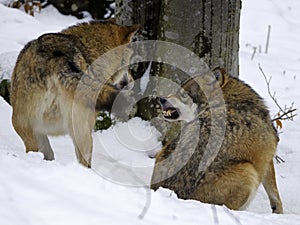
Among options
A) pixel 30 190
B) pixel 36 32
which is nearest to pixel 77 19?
pixel 36 32

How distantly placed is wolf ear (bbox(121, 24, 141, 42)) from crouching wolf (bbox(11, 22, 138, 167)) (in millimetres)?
610

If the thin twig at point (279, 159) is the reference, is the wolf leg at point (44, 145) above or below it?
above

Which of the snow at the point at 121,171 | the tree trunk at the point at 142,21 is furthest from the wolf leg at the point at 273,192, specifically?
the tree trunk at the point at 142,21

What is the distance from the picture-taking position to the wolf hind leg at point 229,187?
442 centimetres

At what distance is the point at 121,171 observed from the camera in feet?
20.0

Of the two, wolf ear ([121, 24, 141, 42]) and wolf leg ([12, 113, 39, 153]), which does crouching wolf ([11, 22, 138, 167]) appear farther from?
wolf ear ([121, 24, 141, 42])

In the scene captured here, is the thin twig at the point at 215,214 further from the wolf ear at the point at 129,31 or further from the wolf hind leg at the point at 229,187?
the wolf ear at the point at 129,31

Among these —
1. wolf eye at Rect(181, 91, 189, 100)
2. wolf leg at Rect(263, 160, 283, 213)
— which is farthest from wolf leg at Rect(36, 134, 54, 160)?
wolf leg at Rect(263, 160, 283, 213)

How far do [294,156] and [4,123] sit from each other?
3453 mm

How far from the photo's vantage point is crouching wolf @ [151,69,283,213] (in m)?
4.45

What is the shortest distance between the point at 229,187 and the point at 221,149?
318mm

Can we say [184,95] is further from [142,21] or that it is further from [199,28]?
[142,21]

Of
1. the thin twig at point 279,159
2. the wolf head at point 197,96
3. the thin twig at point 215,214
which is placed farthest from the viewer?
the thin twig at point 279,159

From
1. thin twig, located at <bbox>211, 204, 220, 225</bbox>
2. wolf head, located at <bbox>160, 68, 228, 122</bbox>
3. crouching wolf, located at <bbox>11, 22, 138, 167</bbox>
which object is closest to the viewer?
thin twig, located at <bbox>211, 204, 220, 225</bbox>
